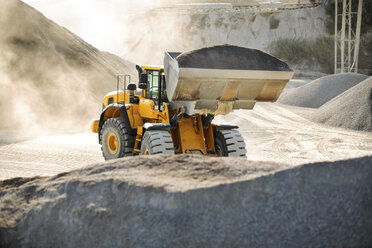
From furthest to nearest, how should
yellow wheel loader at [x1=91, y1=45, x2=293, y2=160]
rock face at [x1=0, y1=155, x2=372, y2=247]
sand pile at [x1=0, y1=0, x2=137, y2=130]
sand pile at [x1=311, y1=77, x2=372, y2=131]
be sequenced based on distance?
1. sand pile at [x1=311, y1=77, x2=372, y2=131]
2. sand pile at [x1=0, y1=0, x2=137, y2=130]
3. yellow wheel loader at [x1=91, y1=45, x2=293, y2=160]
4. rock face at [x1=0, y1=155, x2=372, y2=247]

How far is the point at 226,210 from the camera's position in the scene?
3098 mm

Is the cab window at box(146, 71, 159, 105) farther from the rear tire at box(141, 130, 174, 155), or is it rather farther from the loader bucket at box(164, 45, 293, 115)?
the rear tire at box(141, 130, 174, 155)

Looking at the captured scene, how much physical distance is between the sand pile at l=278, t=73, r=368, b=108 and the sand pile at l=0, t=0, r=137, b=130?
9071mm

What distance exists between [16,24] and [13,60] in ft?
7.64

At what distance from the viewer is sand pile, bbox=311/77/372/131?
46.3 feet

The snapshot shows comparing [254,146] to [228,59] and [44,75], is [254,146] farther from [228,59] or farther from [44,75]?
[44,75]

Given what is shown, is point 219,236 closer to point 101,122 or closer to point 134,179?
point 134,179

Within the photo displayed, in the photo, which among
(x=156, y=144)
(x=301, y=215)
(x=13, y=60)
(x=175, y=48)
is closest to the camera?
(x=301, y=215)

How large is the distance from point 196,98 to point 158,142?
888 millimetres

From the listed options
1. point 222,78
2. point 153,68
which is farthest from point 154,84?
point 222,78

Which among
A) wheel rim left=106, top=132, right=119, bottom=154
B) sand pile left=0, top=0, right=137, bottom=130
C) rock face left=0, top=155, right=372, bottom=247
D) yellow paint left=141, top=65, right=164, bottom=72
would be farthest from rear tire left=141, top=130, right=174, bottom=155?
sand pile left=0, top=0, right=137, bottom=130

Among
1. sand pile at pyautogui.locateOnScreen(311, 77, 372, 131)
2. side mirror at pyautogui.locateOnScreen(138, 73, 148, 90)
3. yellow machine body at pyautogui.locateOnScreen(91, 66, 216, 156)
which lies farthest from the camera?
sand pile at pyautogui.locateOnScreen(311, 77, 372, 131)

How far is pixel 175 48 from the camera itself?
3950 cm

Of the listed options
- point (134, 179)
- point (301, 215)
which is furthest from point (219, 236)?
point (134, 179)
